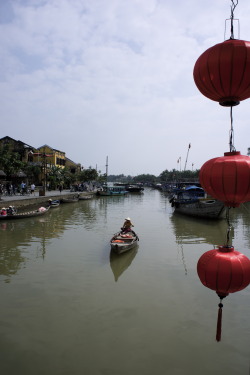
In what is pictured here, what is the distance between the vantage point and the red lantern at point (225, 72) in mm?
3531

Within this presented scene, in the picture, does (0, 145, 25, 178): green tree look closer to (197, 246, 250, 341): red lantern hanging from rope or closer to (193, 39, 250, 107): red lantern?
(193, 39, 250, 107): red lantern

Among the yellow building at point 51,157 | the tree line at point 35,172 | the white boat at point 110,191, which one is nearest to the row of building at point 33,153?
the yellow building at point 51,157

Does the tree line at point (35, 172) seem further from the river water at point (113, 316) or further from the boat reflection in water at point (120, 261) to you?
the boat reflection in water at point (120, 261)

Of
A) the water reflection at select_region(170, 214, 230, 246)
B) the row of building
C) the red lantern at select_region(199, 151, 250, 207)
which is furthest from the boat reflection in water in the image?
the row of building

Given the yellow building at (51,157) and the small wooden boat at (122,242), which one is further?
the yellow building at (51,157)

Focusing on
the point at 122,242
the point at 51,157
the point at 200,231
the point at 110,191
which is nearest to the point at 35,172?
the point at 51,157

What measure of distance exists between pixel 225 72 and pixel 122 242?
10.7 metres

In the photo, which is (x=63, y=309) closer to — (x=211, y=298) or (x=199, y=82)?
(x=211, y=298)

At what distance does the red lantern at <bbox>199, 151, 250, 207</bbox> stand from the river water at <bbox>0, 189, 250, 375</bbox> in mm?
4002

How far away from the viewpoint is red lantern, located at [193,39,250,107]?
3531 millimetres

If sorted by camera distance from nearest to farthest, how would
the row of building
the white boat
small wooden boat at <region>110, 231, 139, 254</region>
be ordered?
small wooden boat at <region>110, 231, 139, 254</region> → the row of building → the white boat

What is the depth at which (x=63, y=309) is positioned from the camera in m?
8.00

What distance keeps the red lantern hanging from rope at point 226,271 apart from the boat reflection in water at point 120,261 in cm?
731

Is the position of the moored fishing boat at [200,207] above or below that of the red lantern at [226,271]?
below
